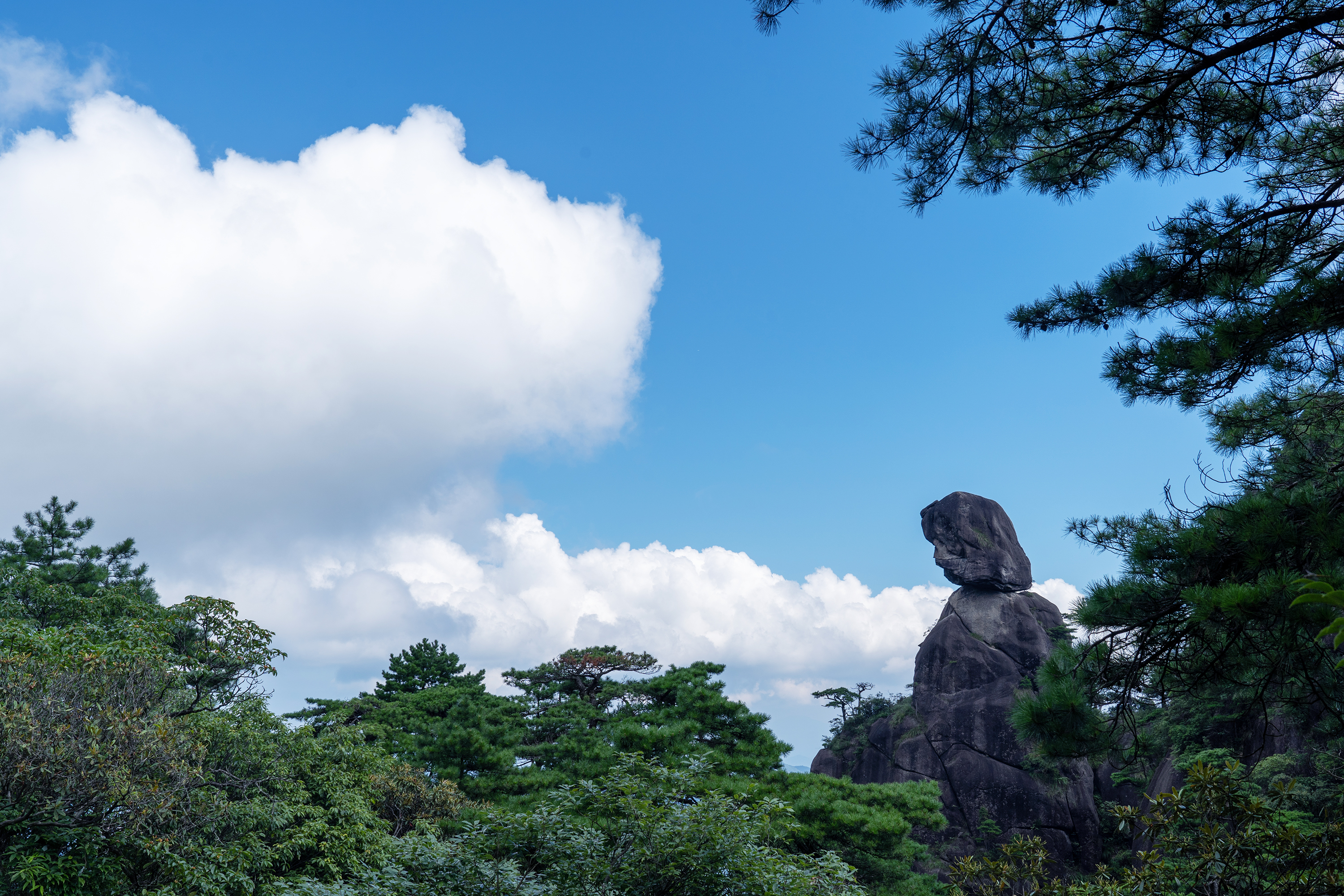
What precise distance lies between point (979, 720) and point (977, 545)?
215 inches

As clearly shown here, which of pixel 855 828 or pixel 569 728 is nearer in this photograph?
pixel 855 828

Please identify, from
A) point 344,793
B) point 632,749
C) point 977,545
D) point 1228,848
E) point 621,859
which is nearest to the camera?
point 1228,848

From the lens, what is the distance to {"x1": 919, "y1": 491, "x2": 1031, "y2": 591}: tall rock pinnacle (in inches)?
945

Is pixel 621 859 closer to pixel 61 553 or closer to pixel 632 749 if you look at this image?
pixel 632 749

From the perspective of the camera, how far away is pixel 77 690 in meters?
7.69

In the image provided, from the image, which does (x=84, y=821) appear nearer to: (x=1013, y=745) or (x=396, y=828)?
(x=396, y=828)

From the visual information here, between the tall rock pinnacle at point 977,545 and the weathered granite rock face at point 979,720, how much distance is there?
0.03m

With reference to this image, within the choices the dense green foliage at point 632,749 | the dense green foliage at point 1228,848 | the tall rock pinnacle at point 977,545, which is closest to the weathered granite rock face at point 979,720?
the tall rock pinnacle at point 977,545

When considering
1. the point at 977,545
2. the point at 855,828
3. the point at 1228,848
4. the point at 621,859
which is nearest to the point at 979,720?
the point at 977,545

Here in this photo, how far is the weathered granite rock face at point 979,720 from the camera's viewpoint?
19953 millimetres

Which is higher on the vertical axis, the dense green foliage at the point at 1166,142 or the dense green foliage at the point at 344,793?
the dense green foliage at the point at 1166,142

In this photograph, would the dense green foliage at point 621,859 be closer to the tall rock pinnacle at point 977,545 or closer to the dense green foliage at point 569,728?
the dense green foliage at point 569,728

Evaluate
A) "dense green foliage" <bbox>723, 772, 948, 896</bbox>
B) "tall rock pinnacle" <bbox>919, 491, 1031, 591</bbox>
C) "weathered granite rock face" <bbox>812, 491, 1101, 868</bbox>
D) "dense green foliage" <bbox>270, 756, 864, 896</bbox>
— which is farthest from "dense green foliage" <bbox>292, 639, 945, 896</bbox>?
"tall rock pinnacle" <bbox>919, 491, 1031, 591</bbox>

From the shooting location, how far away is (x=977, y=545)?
80.0 ft
